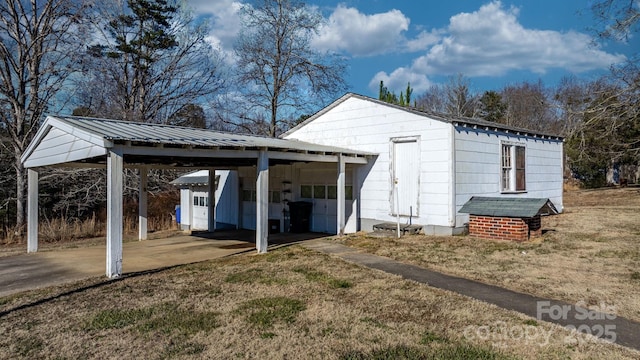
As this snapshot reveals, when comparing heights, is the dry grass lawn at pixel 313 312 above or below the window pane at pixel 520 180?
below

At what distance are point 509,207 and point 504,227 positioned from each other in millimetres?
536

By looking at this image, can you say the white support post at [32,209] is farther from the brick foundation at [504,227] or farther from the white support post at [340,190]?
the brick foundation at [504,227]

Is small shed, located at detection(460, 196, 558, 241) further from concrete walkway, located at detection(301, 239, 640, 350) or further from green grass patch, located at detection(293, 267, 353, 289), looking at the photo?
green grass patch, located at detection(293, 267, 353, 289)

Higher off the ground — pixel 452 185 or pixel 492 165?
pixel 492 165

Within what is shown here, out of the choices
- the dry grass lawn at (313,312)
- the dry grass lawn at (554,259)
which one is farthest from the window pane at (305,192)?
the dry grass lawn at (313,312)

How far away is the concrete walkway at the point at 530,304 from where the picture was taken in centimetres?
462

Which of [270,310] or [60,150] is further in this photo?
[60,150]

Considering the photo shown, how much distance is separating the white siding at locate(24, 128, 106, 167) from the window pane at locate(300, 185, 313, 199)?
748cm

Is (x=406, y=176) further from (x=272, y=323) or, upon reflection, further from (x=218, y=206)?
(x=218, y=206)

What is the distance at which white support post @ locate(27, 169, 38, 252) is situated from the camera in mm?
11023

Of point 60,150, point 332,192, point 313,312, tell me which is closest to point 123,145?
point 60,150

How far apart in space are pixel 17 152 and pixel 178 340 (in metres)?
16.5

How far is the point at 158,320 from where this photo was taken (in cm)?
526

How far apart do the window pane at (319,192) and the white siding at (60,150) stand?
747 centimetres
